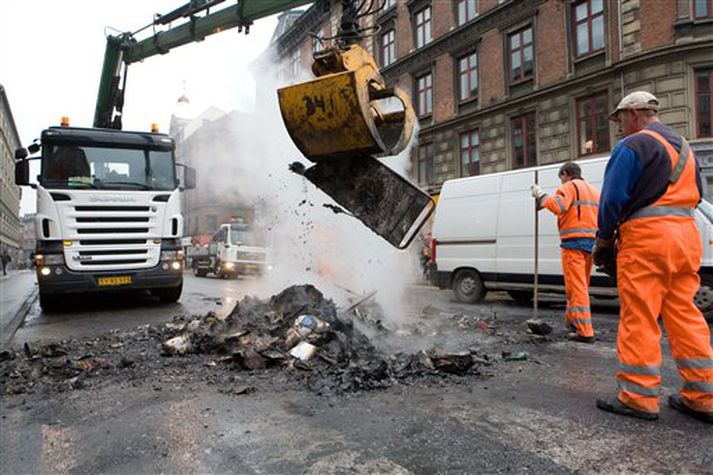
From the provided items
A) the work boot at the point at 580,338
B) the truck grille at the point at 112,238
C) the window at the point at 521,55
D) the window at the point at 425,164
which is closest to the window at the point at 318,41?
the work boot at the point at 580,338

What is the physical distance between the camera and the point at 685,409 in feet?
9.80

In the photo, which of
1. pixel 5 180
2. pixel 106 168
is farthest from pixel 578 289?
pixel 5 180

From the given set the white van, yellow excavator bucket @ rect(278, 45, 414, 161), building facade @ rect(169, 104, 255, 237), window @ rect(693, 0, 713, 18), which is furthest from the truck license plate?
window @ rect(693, 0, 713, 18)

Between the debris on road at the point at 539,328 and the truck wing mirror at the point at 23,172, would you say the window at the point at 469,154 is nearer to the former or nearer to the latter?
the debris on road at the point at 539,328

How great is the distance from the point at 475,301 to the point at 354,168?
585cm

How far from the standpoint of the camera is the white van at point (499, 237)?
26.1 feet

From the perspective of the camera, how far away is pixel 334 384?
140 inches

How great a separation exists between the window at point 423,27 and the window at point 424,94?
154cm

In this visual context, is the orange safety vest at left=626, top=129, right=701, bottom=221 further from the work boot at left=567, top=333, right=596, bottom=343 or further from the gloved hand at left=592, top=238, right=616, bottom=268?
the work boot at left=567, top=333, right=596, bottom=343

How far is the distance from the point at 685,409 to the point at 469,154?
58.3 feet

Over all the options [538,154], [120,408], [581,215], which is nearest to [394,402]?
[120,408]

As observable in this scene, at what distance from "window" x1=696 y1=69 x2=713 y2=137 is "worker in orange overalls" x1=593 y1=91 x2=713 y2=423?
12948 millimetres

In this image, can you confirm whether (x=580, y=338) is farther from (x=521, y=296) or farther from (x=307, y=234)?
(x=307, y=234)

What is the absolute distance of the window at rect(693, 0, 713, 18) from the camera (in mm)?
13414
